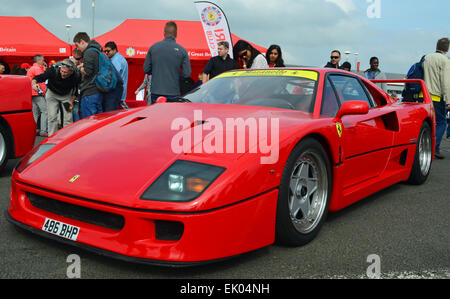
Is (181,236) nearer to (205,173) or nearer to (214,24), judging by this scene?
(205,173)

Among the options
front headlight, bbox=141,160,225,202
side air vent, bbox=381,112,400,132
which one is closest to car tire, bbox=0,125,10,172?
front headlight, bbox=141,160,225,202

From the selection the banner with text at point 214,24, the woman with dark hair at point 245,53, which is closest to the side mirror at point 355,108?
the woman with dark hair at point 245,53

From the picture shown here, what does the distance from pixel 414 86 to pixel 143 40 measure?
352 inches

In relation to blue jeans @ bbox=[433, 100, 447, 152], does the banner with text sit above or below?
above

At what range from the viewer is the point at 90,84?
16.5ft

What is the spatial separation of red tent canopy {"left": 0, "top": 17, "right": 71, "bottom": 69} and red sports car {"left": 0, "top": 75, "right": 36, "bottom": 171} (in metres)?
8.98

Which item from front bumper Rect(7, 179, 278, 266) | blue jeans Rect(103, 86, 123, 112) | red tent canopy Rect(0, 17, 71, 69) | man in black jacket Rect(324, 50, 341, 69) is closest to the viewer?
front bumper Rect(7, 179, 278, 266)

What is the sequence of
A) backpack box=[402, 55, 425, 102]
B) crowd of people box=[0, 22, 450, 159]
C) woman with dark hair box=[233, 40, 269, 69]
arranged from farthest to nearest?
woman with dark hair box=[233, 40, 269, 69] < backpack box=[402, 55, 425, 102] < crowd of people box=[0, 22, 450, 159]

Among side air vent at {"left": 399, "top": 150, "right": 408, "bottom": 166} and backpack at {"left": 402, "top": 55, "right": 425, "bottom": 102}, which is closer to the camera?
side air vent at {"left": 399, "top": 150, "right": 408, "bottom": 166}

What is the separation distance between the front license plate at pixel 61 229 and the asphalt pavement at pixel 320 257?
131 mm

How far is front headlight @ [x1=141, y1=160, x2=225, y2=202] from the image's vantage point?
1852 millimetres

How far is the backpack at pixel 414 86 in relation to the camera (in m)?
6.00

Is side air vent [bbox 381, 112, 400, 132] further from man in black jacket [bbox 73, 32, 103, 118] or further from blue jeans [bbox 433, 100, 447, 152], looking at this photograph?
man in black jacket [bbox 73, 32, 103, 118]
